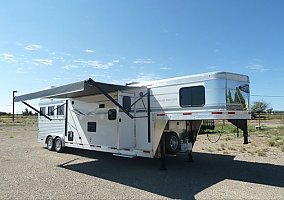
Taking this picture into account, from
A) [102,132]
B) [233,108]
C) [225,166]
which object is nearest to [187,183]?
[233,108]

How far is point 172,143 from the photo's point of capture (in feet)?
33.2

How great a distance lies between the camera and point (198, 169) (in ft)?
32.3

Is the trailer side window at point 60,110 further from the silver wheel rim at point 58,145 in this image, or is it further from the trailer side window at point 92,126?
the trailer side window at point 92,126

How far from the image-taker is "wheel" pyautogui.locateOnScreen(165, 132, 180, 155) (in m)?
9.97

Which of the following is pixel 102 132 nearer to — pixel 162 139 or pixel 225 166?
pixel 162 139

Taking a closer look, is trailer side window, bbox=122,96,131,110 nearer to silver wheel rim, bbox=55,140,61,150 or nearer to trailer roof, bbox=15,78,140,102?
trailer roof, bbox=15,78,140,102

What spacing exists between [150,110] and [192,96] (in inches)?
64.6

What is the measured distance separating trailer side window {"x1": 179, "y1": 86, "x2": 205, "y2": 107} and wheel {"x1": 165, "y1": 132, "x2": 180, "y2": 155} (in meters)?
1.58

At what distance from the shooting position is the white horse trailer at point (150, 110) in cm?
827

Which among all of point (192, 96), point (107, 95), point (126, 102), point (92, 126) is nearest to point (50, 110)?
point (92, 126)

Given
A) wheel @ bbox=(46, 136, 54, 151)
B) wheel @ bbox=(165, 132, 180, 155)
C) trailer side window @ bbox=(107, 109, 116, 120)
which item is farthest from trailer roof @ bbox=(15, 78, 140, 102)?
wheel @ bbox=(46, 136, 54, 151)

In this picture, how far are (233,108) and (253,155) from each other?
5263 millimetres

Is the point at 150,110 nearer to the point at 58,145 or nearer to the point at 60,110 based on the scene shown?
the point at 60,110

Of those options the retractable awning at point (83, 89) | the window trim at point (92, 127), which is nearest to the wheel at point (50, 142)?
the retractable awning at point (83, 89)
